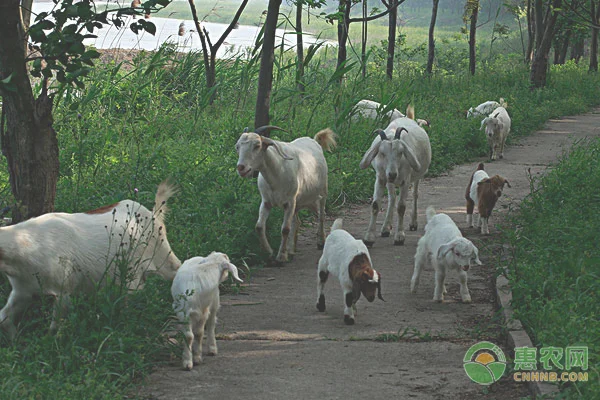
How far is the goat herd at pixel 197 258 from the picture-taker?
5445mm

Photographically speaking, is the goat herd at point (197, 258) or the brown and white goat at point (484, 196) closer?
the goat herd at point (197, 258)

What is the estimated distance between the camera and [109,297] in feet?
18.5

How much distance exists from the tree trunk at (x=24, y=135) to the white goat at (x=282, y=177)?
2101 millimetres

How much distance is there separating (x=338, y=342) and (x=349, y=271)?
0.65m

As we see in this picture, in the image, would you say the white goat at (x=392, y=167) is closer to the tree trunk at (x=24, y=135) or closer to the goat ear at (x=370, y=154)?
the goat ear at (x=370, y=154)

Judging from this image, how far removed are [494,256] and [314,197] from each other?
2.09 metres

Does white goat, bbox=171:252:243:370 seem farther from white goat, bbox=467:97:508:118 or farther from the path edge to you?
white goat, bbox=467:97:508:118

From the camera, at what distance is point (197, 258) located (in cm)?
598

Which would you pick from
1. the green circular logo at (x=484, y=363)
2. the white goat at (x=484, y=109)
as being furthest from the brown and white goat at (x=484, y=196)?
the white goat at (x=484, y=109)

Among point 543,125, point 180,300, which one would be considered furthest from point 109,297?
point 543,125

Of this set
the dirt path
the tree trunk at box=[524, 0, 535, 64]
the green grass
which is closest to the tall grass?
the dirt path

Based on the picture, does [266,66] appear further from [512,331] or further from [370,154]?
[512,331]

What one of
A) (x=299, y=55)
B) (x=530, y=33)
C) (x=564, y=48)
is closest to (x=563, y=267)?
(x=299, y=55)

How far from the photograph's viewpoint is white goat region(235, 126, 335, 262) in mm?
8364
